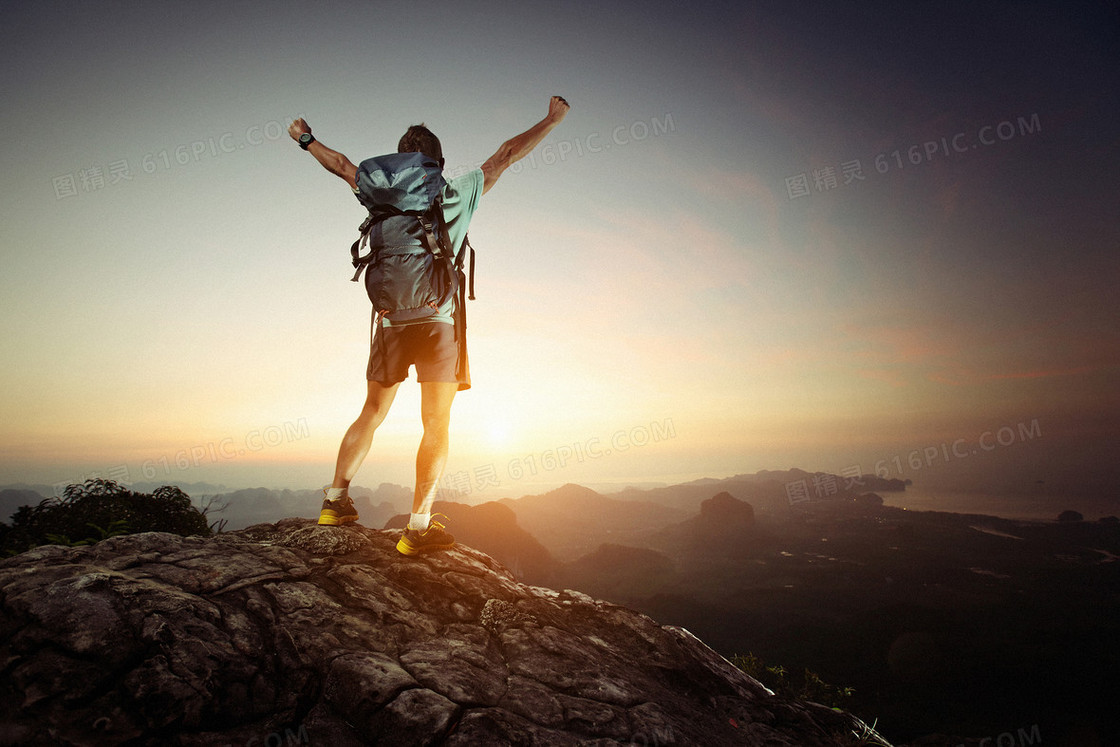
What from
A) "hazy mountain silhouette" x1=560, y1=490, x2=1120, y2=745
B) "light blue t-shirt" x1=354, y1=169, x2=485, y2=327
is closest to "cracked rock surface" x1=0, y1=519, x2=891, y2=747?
"light blue t-shirt" x1=354, y1=169, x2=485, y2=327

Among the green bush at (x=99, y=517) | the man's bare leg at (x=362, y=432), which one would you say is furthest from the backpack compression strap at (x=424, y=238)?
the green bush at (x=99, y=517)

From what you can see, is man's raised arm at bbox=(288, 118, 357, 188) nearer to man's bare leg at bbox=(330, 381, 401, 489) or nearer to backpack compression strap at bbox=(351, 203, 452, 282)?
backpack compression strap at bbox=(351, 203, 452, 282)

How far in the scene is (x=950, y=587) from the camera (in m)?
148

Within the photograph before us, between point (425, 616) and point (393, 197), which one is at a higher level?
point (393, 197)

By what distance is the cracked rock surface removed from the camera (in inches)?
93.4

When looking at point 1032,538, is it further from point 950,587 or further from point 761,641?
point 761,641

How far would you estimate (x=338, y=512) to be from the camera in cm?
498

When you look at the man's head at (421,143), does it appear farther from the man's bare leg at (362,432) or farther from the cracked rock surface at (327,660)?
the cracked rock surface at (327,660)

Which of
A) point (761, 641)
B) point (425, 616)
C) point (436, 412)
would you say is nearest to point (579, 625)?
point (425, 616)

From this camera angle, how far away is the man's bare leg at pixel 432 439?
4.52m

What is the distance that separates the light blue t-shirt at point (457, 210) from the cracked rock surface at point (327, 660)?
2.63m

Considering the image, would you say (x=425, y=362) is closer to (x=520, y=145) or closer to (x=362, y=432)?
(x=362, y=432)

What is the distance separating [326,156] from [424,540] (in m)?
4.60

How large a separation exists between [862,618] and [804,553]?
→ 175ft
